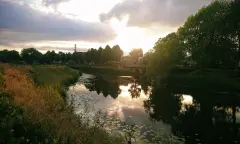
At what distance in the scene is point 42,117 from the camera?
14.9 m

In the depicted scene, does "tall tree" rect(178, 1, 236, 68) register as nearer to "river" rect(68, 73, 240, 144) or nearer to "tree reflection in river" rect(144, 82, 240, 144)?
"tree reflection in river" rect(144, 82, 240, 144)

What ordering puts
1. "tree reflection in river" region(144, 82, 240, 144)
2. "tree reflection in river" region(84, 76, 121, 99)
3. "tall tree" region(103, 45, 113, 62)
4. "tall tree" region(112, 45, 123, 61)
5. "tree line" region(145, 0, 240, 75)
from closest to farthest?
"tree reflection in river" region(144, 82, 240, 144), "tree reflection in river" region(84, 76, 121, 99), "tree line" region(145, 0, 240, 75), "tall tree" region(103, 45, 113, 62), "tall tree" region(112, 45, 123, 61)

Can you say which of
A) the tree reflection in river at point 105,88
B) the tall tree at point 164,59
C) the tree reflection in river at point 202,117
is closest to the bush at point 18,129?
the tree reflection in river at point 202,117

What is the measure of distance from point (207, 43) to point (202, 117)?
4597cm

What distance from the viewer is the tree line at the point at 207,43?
6756cm

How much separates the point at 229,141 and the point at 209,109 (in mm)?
13124

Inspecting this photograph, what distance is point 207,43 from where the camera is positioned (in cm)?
7131

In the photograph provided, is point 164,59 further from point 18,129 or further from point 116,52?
point 116,52

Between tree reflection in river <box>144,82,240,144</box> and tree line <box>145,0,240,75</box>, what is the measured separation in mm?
28249

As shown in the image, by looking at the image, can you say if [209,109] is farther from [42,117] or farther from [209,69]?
[209,69]

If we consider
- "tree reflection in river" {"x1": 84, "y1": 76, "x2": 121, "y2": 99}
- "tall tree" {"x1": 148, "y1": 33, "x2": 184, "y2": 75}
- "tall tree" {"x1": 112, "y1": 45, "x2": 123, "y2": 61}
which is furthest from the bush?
"tall tree" {"x1": 112, "y1": 45, "x2": 123, "y2": 61}

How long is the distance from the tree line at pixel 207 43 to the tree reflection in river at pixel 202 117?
28.2 metres

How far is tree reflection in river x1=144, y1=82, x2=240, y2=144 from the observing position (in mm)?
22016

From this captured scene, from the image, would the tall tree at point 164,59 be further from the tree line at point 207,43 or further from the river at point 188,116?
the river at point 188,116
